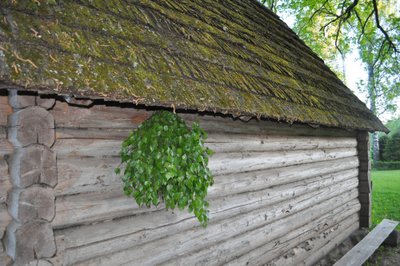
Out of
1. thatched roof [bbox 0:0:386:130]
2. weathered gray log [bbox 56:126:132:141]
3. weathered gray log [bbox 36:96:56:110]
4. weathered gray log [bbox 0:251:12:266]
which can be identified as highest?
thatched roof [bbox 0:0:386:130]

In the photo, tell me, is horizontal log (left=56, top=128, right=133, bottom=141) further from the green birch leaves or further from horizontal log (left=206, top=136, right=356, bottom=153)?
horizontal log (left=206, top=136, right=356, bottom=153)

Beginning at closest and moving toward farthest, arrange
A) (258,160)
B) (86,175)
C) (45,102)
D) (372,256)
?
1. (45,102)
2. (86,175)
3. (258,160)
4. (372,256)

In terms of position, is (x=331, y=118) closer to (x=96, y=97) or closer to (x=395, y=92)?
(x=96, y=97)

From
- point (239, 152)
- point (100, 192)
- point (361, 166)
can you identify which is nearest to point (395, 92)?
point (361, 166)

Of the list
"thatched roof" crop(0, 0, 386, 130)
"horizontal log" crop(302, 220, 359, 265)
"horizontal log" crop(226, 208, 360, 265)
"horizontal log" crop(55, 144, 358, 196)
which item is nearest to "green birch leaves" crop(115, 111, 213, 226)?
"horizontal log" crop(55, 144, 358, 196)

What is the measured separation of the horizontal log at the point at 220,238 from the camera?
2648mm

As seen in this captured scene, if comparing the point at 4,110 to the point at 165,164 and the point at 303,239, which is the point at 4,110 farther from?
the point at 303,239

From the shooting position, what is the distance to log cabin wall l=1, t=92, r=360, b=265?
7.39 feet

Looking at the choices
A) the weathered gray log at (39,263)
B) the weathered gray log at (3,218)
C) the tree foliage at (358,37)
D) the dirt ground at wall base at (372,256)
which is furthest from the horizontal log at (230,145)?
the tree foliage at (358,37)

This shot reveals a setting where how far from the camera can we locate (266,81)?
13.0 ft

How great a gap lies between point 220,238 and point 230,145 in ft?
3.22

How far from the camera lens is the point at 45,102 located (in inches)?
80.9

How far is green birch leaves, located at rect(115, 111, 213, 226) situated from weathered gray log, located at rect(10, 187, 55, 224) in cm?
55

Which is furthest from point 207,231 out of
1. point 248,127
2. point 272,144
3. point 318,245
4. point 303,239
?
point 318,245
